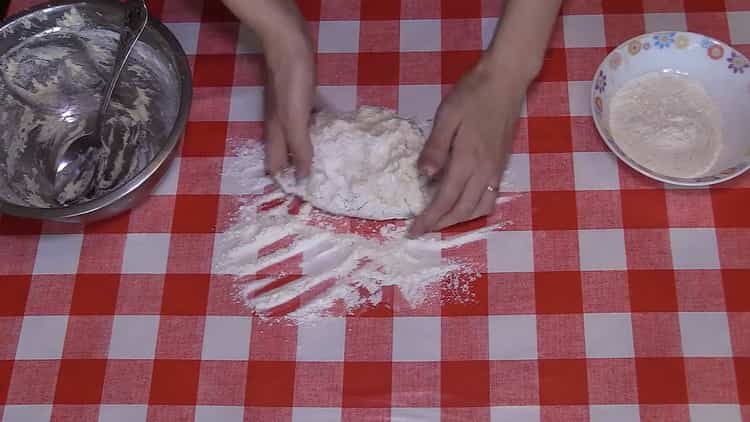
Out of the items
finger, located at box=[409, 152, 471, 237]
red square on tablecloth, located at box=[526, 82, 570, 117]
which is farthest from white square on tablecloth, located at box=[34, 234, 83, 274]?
red square on tablecloth, located at box=[526, 82, 570, 117]

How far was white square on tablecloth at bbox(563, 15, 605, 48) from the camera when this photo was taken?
1385mm

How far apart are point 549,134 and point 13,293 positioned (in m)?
0.88

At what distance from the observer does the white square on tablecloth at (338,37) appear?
1431 mm

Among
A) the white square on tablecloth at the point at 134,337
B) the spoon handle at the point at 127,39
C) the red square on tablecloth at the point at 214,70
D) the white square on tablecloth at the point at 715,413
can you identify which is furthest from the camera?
the red square on tablecloth at the point at 214,70

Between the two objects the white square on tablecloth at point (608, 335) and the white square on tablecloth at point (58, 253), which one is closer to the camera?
the white square on tablecloth at point (608, 335)

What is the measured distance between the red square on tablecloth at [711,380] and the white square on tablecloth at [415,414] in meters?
0.35

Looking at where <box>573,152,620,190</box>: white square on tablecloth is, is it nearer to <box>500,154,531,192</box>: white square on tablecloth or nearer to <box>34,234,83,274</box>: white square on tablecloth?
<box>500,154,531,192</box>: white square on tablecloth

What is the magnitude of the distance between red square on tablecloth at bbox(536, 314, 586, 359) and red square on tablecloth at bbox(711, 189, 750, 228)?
272 mm

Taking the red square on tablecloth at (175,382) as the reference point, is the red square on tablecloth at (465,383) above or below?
above

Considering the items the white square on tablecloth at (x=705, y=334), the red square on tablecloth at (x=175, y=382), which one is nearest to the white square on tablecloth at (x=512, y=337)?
the white square on tablecloth at (x=705, y=334)

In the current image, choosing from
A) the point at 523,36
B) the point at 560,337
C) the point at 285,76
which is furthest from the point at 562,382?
the point at 285,76

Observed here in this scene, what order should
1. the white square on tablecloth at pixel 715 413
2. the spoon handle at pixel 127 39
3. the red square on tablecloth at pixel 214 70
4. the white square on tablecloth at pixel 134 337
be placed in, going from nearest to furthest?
the white square on tablecloth at pixel 715 413 < the white square on tablecloth at pixel 134 337 < the spoon handle at pixel 127 39 < the red square on tablecloth at pixel 214 70

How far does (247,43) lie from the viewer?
1.45 meters

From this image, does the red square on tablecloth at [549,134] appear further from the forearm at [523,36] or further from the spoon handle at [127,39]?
the spoon handle at [127,39]
